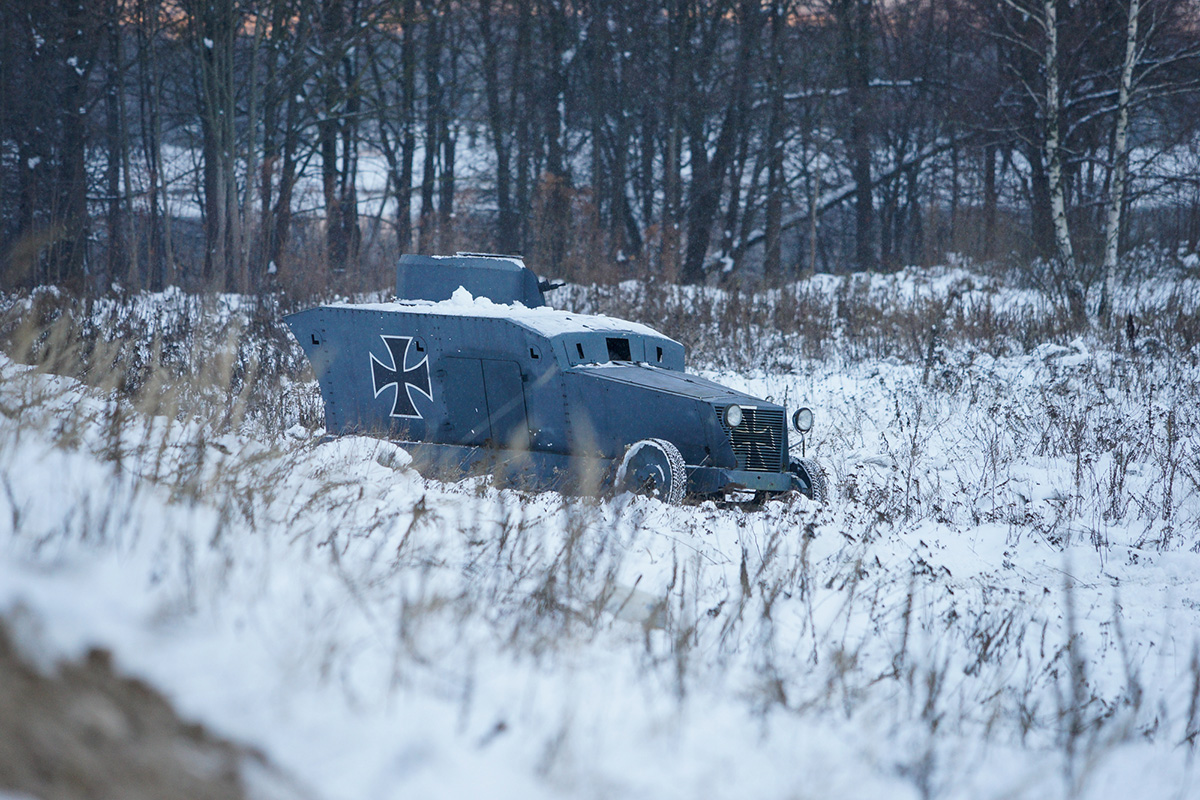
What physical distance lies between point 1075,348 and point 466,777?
11.6 meters

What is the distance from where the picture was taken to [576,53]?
2386 cm

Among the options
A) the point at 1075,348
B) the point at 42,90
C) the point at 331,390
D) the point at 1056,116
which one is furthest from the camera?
the point at 42,90

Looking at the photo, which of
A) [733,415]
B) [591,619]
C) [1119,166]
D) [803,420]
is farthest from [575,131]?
[591,619]

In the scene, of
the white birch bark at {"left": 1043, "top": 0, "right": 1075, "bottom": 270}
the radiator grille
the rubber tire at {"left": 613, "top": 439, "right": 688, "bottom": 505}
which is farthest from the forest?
the rubber tire at {"left": 613, "top": 439, "right": 688, "bottom": 505}

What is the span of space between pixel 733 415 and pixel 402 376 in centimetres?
277

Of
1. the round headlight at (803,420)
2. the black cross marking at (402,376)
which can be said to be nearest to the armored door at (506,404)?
the black cross marking at (402,376)

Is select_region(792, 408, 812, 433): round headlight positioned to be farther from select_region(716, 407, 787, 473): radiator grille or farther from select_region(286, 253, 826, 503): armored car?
select_region(716, 407, 787, 473): radiator grille

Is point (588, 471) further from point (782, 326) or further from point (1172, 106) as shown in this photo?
point (1172, 106)

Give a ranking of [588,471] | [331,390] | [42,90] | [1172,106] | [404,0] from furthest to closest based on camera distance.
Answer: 1. [42,90]
2. [404,0]
3. [1172,106]
4. [331,390]
5. [588,471]

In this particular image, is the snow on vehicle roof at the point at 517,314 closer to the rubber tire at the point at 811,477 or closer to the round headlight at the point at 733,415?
the round headlight at the point at 733,415

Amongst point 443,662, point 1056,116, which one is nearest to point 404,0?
point 1056,116

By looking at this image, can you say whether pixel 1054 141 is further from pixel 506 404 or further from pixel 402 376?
pixel 402 376

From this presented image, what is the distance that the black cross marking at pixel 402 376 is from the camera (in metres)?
7.09

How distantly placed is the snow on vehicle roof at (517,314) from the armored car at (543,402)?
0.02m
